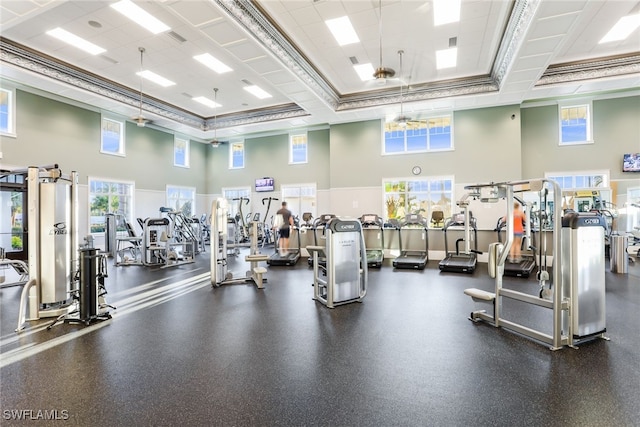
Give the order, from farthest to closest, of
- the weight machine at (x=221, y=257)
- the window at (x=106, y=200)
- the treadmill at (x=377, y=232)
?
1. the window at (x=106, y=200)
2. the treadmill at (x=377, y=232)
3. the weight machine at (x=221, y=257)

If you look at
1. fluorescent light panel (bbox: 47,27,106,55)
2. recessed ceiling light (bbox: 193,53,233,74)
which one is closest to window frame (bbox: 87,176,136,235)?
fluorescent light panel (bbox: 47,27,106,55)

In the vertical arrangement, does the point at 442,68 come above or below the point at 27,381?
above

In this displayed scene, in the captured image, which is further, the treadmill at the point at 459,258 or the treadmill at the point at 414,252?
the treadmill at the point at 414,252

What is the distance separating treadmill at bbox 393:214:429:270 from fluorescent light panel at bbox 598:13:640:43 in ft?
17.7

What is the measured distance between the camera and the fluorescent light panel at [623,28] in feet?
19.3

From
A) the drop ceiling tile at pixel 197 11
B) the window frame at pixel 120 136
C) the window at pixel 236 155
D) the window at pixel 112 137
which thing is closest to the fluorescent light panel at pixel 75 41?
the drop ceiling tile at pixel 197 11

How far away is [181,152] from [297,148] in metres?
4.99

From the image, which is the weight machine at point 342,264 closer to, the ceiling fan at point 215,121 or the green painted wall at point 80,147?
the ceiling fan at point 215,121

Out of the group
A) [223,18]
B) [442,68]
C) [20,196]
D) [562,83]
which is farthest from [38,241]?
[562,83]

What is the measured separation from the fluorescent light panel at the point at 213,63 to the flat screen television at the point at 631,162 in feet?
36.1

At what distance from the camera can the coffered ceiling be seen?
5371 millimetres

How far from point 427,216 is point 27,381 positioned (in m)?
9.72

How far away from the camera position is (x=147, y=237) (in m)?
8.40

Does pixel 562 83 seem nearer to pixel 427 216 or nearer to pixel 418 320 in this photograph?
pixel 427 216
